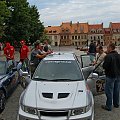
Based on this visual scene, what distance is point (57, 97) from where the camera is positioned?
5367 mm

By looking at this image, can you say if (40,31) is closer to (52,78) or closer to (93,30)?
(52,78)

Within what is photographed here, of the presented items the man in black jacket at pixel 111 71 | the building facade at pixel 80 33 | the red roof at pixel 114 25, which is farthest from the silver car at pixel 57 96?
the red roof at pixel 114 25

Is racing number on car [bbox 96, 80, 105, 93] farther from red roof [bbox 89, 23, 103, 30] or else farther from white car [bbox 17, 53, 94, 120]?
red roof [bbox 89, 23, 103, 30]

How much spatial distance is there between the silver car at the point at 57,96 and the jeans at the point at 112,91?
490mm

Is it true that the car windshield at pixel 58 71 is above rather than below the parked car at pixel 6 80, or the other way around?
above

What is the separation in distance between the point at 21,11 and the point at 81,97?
130 ft

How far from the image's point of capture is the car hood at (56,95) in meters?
A: 5.14

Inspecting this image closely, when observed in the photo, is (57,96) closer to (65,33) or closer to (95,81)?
(95,81)

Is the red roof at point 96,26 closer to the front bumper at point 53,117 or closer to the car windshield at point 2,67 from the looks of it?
the car windshield at point 2,67

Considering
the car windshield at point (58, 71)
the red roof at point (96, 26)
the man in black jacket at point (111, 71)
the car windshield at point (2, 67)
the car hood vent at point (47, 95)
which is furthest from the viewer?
the red roof at point (96, 26)

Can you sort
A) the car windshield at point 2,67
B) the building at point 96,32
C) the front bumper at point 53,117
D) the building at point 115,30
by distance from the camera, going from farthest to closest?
the building at point 115,30 → the building at point 96,32 → the car windshield at point 2,67 → the front bumper at point 53,117

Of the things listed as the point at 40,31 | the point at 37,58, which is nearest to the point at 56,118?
the point at 37,58

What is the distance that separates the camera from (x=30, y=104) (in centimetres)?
520

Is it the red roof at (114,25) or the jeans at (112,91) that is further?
the red roof at (114,25)
